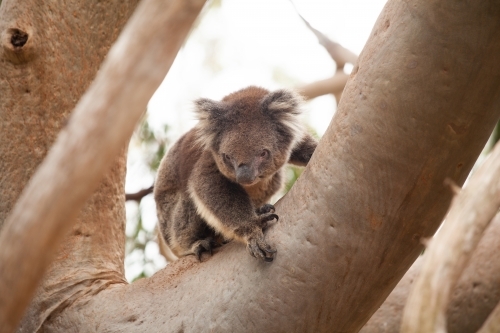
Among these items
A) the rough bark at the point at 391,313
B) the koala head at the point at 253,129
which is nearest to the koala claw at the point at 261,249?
the koala head at the point at 253,129

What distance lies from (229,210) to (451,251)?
2232 mm

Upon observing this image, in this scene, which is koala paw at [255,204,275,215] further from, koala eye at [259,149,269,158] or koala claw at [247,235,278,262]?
koala eye at [259,149,269,158]

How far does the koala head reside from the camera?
4.23 m

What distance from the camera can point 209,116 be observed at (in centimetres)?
444

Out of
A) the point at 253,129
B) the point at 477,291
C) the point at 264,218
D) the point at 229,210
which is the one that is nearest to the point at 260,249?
the point at 264,218

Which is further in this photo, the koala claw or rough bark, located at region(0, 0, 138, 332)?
rough bark, located at region(0, 0, 138, 332)

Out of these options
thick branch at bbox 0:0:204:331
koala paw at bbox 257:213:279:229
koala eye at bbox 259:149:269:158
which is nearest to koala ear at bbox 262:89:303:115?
koala eye at bbox 259:149:269:158

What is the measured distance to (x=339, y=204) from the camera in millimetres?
2916

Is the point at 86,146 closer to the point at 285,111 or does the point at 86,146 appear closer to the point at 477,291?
the point at 285,111

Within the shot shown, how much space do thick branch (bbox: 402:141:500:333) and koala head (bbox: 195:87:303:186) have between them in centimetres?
239

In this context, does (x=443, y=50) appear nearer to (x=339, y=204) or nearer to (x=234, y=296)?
(x=339, y=204)

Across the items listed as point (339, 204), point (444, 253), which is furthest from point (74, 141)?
point (339, 204)

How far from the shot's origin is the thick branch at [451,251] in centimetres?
177

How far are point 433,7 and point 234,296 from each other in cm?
176
